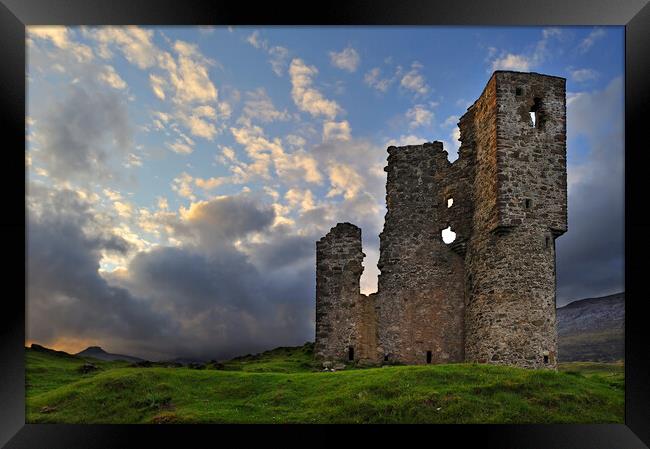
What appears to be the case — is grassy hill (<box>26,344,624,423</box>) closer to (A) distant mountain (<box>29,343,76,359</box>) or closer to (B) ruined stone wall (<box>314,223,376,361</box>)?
(B) ruined stone wall (<box>314,223,376,361</box>)

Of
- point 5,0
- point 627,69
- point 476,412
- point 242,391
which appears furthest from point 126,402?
point 627,69

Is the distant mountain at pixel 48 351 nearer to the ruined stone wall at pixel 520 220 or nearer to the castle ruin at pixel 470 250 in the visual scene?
the castle ruin at pixel 470 250

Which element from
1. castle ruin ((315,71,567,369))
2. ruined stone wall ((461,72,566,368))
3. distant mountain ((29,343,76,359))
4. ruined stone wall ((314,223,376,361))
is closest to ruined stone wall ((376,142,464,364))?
castle ruin ((315,71,567,369))

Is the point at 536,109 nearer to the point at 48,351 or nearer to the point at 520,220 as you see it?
the point at 520,220

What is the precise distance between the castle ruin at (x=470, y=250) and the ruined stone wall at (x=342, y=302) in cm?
5

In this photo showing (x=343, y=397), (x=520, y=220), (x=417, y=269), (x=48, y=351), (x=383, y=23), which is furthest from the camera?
(x=48, y=351)

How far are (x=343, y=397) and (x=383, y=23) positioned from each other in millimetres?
10873

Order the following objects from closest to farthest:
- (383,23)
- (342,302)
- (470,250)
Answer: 1. (383,23)
2. (470,250)
3. (342,302)

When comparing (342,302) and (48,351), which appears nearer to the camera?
(342,302)

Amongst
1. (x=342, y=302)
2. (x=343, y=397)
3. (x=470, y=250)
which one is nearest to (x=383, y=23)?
(x=343, y=397)

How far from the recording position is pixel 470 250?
25250 millimetres

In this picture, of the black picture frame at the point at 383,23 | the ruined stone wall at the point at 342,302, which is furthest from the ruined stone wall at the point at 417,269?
the black picture frame at the point at 383,23

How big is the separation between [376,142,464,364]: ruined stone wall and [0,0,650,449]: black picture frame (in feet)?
46.0

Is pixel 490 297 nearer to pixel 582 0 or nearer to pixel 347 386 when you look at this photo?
pixel 347 386
